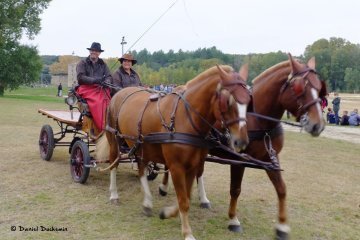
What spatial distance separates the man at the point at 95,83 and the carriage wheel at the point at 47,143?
1.52 m

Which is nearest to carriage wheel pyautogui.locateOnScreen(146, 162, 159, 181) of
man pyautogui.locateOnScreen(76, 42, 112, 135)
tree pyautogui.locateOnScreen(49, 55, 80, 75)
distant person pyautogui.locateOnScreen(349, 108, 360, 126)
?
man pyautogui.locateOnScreen(76, 42, 112, 135)

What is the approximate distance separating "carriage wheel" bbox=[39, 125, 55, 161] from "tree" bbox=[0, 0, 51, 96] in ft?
106

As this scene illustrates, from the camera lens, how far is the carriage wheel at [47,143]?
868cm

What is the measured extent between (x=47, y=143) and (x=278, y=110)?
226 inches

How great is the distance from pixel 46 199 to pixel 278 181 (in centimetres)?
343

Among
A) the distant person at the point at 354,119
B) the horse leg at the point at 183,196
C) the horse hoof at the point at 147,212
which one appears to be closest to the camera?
the horse leg at the point at 183,196

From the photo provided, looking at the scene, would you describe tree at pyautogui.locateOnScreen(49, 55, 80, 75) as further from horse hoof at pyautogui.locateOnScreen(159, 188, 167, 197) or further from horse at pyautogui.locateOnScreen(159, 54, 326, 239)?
horse at pyautogui.locateOnScreen(159, 54, 326, 239)

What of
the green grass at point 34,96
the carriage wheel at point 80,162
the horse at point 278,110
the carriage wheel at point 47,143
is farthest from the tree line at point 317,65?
the horse at point 278,110

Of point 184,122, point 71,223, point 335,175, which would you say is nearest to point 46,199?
point 71,223

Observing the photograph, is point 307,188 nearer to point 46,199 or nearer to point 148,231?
point 148,231

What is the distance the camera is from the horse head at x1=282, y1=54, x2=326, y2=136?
14.0ft

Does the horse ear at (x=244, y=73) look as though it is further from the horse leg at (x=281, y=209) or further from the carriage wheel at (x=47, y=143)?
the carriage wheel at (x=47, y=143)

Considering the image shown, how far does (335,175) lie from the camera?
8.89 metres

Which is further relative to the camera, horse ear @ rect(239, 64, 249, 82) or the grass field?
the grass field
